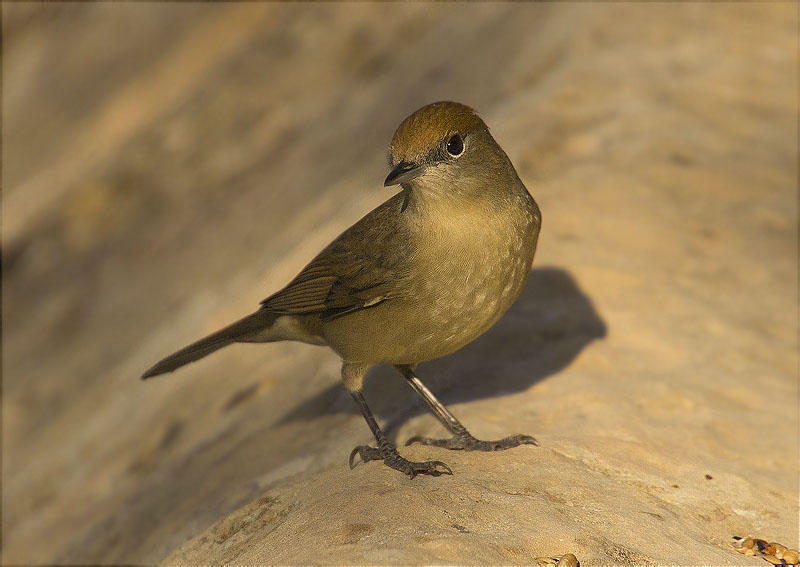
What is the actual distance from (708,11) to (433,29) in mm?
3435

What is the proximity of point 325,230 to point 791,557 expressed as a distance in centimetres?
446

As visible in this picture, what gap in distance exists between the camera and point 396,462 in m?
4.04

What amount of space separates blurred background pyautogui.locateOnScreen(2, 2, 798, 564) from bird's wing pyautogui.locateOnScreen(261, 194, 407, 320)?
0.71m

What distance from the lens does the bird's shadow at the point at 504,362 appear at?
5129 millimetres

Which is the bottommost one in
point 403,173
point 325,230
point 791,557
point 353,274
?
point 791,557

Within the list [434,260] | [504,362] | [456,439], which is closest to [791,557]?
[456,439]

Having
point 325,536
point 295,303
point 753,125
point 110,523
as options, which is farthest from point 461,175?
point 753,125

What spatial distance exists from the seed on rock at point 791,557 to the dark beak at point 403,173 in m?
2.18

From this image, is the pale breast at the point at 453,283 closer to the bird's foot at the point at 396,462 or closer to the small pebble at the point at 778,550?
the bird's foot at the point at 396,462

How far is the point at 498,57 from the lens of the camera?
32.0 ft

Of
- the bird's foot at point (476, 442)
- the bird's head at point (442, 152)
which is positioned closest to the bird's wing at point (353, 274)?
the bird's head at point (442, 152)

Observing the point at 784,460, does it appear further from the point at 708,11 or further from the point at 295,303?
the point at 708,11

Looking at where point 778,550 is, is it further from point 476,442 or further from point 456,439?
point 456,439

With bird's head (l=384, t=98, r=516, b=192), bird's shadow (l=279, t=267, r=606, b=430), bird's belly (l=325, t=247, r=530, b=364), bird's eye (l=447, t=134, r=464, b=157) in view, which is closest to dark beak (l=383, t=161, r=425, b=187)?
bird's head (l=384, t=98, r=516, b=192)
